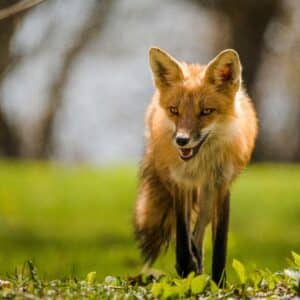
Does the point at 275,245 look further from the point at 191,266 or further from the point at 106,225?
the point at 191,266

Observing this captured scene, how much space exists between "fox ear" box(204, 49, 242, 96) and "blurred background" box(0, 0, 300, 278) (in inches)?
330

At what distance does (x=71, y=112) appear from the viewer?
95.5 feet

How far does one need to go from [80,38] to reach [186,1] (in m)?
2.84

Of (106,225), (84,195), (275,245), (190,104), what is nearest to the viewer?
(190,104)

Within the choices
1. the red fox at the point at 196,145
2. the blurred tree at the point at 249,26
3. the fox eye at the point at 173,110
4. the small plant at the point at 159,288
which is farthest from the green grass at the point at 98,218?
the blurred tree at the point at 249,26

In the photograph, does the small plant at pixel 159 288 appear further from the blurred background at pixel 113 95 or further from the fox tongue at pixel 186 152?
the blurred background at pixel 113 95

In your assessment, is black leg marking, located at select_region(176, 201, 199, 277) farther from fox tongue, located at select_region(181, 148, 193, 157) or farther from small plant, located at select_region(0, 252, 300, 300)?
small plant, located at select_region(0, 252, 300, 300)

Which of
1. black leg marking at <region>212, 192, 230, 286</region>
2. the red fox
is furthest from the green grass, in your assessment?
black leg marking at <region>212, 192, 230, 286</region>

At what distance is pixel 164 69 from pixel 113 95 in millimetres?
23598

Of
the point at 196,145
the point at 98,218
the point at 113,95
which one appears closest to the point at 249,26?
the point at 113,95

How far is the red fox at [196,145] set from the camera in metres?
7.24

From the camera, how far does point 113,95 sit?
3106 cm

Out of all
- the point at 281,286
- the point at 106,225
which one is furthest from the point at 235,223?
the point at 281,286

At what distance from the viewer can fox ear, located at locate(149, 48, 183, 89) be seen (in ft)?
24.4
